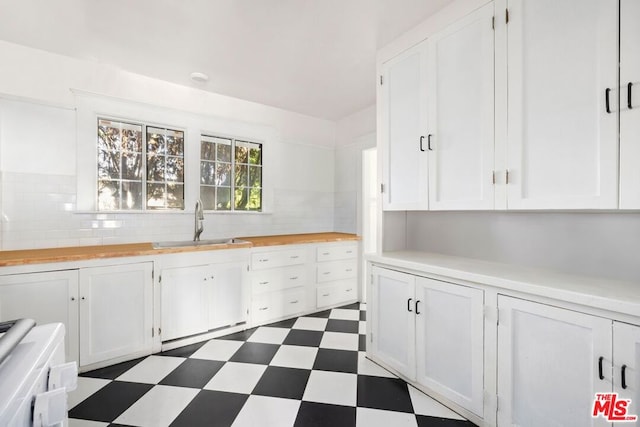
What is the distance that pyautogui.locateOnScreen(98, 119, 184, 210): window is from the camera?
2.80 m

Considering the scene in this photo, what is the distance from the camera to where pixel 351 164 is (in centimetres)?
405

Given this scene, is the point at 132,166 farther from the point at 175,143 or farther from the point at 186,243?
the point at 186,243

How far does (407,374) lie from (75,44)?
12.2 feet

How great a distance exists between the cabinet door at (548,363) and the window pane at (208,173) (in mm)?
3071

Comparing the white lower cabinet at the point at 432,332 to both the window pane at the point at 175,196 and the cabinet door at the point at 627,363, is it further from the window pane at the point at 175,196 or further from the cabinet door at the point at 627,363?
the window pane at the point at 175,196

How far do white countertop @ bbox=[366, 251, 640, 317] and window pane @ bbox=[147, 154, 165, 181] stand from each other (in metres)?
2.53

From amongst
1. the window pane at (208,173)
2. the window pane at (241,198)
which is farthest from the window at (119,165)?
the window pane at (241,198)

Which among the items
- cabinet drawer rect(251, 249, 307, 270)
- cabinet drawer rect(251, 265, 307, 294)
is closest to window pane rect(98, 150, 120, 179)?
cabinet drawer rect(251, 249, 307, 270)

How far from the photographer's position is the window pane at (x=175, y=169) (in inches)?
123

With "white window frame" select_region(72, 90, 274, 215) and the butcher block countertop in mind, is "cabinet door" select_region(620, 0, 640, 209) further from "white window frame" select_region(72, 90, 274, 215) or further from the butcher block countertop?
"white window frame" select_region(72, 90, 274, 215)

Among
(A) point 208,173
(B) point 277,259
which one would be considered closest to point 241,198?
(A) point 208,173

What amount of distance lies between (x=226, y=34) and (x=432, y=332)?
2662 millimetres

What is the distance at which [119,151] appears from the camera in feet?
9.40

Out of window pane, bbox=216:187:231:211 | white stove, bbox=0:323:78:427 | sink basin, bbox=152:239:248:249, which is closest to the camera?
white stove, bbox=0:323:78:427
